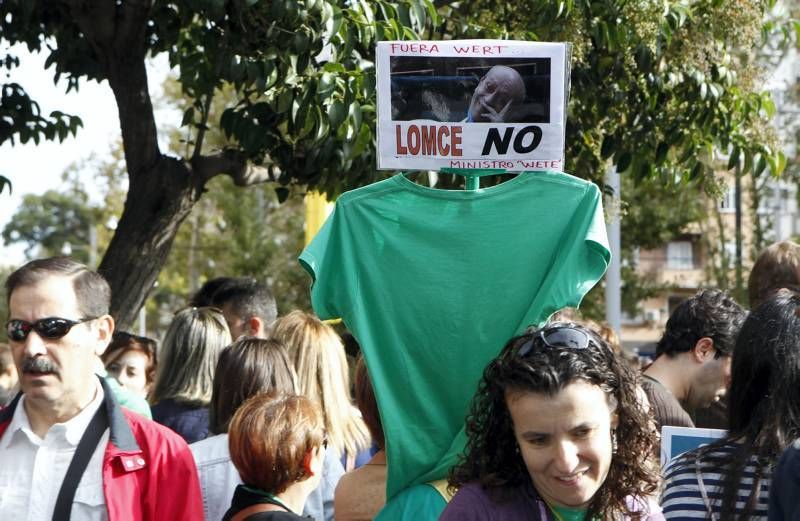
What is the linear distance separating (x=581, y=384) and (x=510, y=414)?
194mm

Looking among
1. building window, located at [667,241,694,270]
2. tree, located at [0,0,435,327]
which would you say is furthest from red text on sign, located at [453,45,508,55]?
building window, located at [667,241,694,270]

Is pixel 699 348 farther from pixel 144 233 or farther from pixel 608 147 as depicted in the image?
pixel 144 233

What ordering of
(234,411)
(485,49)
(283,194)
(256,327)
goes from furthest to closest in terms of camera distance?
(283,194) < (256,327) < (234,411) < (485,49)

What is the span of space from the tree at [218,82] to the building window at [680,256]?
149 feet

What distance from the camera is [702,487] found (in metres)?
3.05

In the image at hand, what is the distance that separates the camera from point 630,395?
9.75ft

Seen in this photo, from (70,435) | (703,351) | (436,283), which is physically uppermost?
(436,283)

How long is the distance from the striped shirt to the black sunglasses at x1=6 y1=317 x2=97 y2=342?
5.54 ft

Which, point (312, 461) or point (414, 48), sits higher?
point (414, 48)

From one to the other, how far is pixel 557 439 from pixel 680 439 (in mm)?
1325

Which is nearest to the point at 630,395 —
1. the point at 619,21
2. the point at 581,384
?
the point at 581,384

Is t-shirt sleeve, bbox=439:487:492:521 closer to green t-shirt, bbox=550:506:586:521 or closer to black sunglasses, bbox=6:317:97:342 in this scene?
green t-shirt, bbox=550:506:586:521

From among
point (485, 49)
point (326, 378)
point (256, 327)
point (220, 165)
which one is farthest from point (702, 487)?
point (220, 165)

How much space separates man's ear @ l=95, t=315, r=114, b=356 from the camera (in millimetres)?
3443
